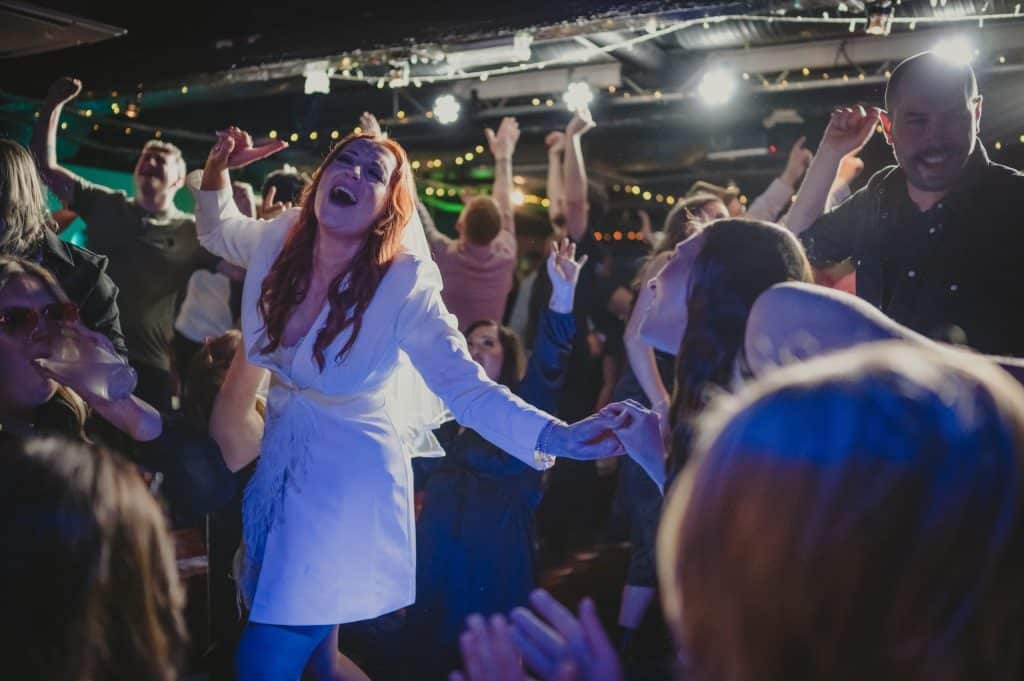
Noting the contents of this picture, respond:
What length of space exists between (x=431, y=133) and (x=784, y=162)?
3.61 metres

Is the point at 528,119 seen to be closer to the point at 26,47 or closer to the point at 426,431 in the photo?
the point at 26,47

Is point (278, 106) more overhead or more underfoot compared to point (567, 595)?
more overhead

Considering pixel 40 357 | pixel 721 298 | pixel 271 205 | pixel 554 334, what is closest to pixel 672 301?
pixel 721 298

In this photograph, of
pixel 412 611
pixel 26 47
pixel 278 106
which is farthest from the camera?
pixel 278 106

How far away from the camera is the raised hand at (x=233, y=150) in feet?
9.85

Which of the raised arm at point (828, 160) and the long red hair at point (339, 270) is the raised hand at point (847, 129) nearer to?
the raised arm at point (828, 160)

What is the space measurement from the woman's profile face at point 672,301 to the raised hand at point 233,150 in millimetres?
1382

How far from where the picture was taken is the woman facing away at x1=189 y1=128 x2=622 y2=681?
242cm

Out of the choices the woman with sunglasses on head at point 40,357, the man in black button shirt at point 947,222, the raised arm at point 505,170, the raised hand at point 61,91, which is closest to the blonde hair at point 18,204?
the woman with sunglasses on head at point 40,357

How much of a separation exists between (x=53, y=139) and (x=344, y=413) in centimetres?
250

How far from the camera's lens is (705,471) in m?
0.82

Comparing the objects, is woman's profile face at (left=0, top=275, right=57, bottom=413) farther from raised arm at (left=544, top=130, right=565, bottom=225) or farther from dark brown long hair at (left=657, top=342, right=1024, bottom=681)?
raised arm at (left=544, top=130, right=565, bottom=225)

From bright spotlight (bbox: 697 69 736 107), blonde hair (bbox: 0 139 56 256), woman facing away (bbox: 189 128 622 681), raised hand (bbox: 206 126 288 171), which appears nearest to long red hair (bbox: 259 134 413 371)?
woman facing away (bbox: 189 128 622 681)

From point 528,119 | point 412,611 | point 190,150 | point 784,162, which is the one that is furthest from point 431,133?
point 412,611
